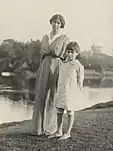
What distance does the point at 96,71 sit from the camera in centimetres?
156

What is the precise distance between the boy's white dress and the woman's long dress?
0.02 meters

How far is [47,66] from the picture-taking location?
4.71 feet

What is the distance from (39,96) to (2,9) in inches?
16.6

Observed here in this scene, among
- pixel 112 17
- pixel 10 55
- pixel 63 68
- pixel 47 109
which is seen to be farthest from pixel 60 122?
pixel 112 17

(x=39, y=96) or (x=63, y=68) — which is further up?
(x=63, y=68)

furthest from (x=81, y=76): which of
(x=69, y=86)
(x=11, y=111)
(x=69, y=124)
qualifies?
(x=11, y=111)

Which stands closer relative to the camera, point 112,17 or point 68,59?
point 68,59

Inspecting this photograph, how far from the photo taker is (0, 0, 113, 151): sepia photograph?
1396 mm

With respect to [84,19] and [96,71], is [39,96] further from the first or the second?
[84,19]

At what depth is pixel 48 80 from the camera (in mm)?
1437

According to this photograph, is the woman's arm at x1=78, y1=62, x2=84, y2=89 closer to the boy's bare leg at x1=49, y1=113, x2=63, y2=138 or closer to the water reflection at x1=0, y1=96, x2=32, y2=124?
the boy's bare leg at x1=49, y1=113, x2=63, y2=138

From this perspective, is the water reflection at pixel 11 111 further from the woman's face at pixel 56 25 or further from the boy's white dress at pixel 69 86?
the woman's face at pixel 56 25

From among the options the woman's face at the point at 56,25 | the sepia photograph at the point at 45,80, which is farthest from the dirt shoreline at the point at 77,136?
the woman's face at the point at 56,25

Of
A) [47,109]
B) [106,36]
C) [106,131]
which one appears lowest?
[106,131]
